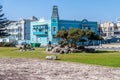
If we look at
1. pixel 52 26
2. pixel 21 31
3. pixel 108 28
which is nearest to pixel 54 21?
pixel 52 26

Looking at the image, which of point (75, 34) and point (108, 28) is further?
point (108, 28)

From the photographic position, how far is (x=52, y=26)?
323ft

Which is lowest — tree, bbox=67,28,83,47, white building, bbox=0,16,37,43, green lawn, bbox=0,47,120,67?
green lawn, bbox=0,47,120,67

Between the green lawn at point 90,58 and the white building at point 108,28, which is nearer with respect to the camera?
the green lawn at point 90,58

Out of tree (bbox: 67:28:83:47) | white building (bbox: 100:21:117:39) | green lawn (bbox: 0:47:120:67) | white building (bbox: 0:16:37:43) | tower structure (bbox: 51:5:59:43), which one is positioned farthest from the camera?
white building (bbox: 100:21:117:39)

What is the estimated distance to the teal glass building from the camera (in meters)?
97.4

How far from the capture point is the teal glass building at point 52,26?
320 feet

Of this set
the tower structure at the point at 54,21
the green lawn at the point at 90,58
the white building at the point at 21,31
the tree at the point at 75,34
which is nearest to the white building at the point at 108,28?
the white building at the point at 21,31

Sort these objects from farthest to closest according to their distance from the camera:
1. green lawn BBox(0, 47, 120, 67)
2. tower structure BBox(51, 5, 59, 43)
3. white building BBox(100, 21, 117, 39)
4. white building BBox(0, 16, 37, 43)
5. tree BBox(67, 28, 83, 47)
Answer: white building BBox(100, 21, 117, 39) → white building BBox(0, 16, 37, 43) → tower structure BBox(51, 5, 59, 43) → tree BBox(67, 28, 83, 47) → green lawn BBox(0, 47, 120, 67)

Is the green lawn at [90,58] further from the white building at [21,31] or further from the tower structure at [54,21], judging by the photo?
the white building at [21,31]

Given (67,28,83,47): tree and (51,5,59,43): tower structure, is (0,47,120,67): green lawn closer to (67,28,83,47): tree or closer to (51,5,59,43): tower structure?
(67,28,83,47): tree

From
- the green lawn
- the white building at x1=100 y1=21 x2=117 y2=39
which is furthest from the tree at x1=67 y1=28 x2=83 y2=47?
the white building at x1=100 y1=21 x2=117 y2=39

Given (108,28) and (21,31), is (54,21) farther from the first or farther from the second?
(108,28)

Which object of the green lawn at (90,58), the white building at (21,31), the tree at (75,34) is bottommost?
the green lawn at (90,58)
